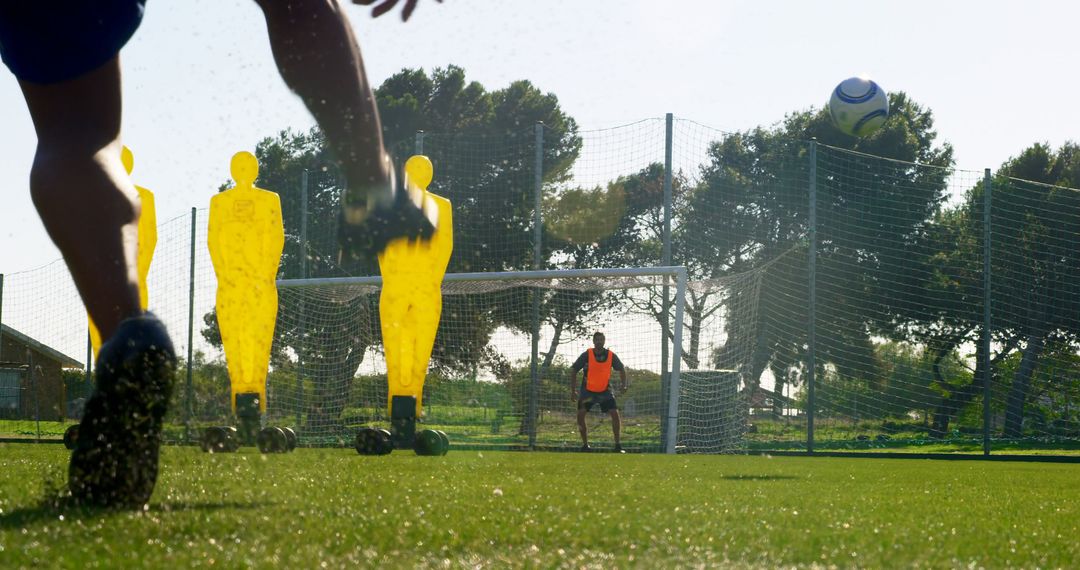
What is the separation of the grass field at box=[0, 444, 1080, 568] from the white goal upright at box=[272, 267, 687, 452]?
8511 mm

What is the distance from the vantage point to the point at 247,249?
7.62m

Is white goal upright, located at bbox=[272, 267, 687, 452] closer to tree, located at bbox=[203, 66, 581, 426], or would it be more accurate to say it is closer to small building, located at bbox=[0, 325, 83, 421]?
tree, located at bbox=[203, 66, 581, 426]

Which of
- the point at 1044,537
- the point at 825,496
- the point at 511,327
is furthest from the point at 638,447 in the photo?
the point at 1044,537

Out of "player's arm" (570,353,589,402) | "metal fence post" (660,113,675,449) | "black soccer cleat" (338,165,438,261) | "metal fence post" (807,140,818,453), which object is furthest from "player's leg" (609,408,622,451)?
"black soccer cleat" (338,165,438,261)

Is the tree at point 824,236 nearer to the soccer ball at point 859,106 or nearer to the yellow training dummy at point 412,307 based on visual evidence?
the soccer ball at point 859,106

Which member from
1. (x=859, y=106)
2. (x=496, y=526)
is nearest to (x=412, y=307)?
(x=496, y=526)

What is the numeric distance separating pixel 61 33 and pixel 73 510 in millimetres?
971

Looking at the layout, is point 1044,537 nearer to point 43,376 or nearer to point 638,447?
point 638,447

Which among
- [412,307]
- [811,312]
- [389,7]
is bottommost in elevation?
[412,307]

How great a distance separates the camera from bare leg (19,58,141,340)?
2283 millimetres

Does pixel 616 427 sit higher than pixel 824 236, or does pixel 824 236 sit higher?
pixel 824 236

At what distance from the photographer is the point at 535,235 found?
1333cm

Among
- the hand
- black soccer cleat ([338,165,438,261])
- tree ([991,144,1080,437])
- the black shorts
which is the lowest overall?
the black shorts

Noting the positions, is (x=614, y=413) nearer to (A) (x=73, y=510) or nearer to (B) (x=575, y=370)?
(B) (x=575, y=370)
